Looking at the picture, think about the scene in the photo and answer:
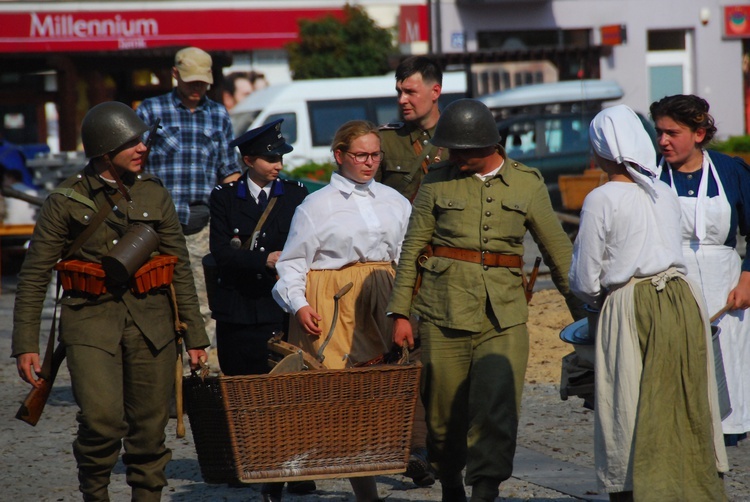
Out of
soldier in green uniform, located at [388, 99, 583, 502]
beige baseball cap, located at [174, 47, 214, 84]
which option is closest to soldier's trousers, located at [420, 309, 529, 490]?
soldier in green uniform, located at [388, 99, 583, 502]

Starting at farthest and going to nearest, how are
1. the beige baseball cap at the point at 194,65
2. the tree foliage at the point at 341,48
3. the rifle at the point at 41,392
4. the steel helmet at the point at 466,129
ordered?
1. the tree foliage at the point at 341,48
2. the beige baseball cap at the point at 194,65
3. the rifle at the point at 41,392
4. the steel helmet at the point at 466,129

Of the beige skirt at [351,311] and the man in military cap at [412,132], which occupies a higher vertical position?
the man in military cap at [412,132]

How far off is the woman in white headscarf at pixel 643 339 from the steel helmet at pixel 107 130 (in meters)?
1.96

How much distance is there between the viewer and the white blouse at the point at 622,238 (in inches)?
182

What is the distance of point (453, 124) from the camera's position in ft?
16.9

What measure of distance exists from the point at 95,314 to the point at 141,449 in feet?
2.06

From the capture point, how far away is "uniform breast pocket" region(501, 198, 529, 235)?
5.20 meters

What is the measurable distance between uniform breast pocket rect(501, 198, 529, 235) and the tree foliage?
894 inches

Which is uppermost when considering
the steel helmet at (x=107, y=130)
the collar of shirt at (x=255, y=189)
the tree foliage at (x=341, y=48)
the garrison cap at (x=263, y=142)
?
the tree foliage at (x=341, y=48)

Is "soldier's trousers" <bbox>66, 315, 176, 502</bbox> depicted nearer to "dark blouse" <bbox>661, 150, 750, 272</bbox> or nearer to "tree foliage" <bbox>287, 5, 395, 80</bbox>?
"dark blouse" <bbox>661, 150, 750, 272</bbox>

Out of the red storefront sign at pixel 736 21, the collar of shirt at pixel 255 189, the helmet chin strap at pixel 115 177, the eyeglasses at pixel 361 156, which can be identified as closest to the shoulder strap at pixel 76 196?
the helmet chin strap at pixel 115 177

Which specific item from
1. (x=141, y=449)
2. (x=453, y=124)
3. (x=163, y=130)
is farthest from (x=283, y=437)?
(x=163, y=130)

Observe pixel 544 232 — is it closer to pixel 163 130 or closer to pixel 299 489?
pixel 299 489

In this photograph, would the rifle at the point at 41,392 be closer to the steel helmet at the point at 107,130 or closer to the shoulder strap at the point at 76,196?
the shoulder strap at the point at 76,196
